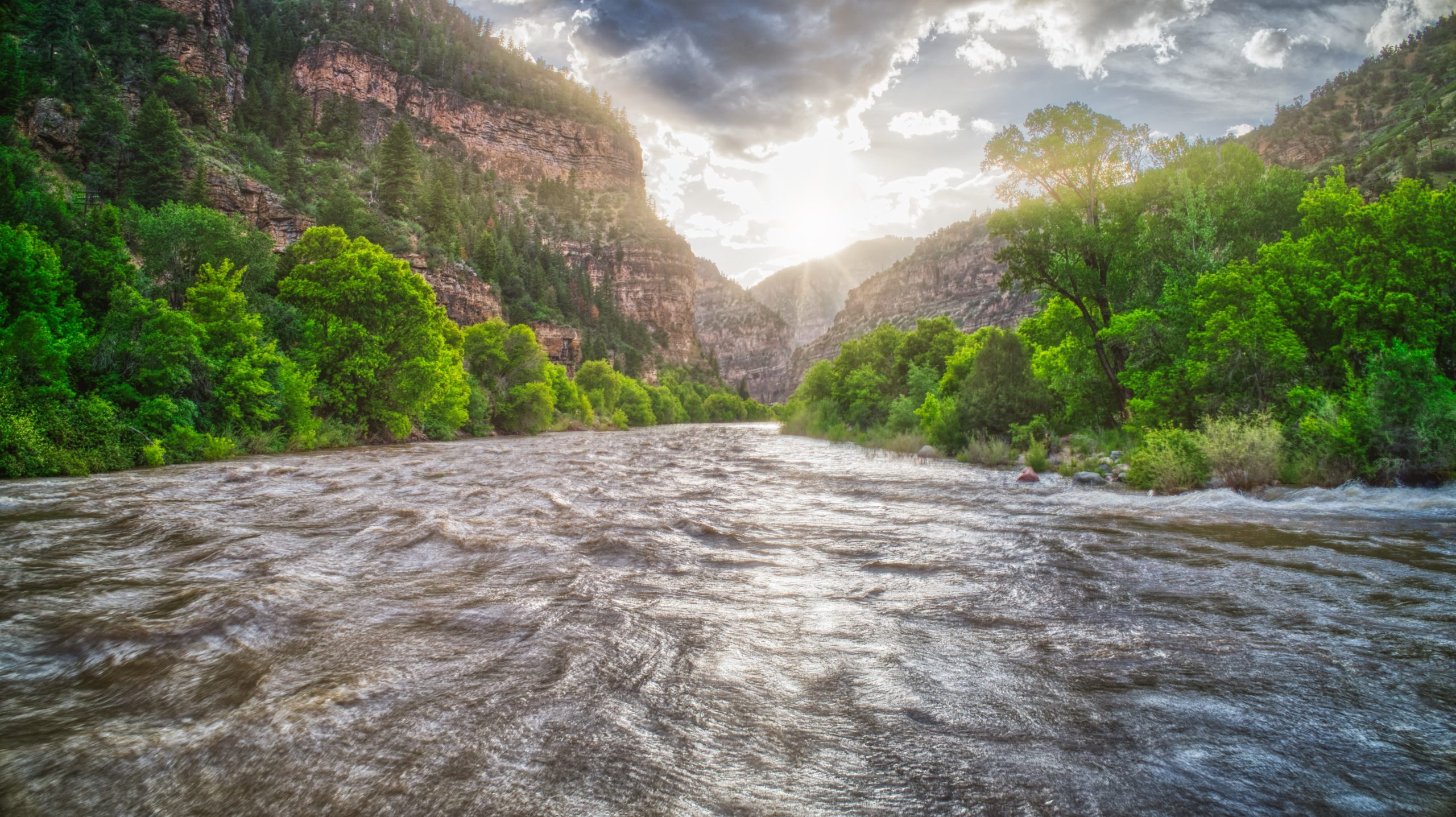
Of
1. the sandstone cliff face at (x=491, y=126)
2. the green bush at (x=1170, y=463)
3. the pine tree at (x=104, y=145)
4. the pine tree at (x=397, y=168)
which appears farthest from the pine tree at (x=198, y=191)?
the sandstone cliff face at (x=491, y=126)

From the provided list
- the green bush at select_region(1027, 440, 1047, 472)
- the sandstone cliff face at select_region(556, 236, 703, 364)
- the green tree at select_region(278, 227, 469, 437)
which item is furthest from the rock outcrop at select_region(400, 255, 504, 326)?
the sandstone cliff face at select_region(556, 236, 703, 364)

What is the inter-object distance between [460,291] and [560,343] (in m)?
27.4

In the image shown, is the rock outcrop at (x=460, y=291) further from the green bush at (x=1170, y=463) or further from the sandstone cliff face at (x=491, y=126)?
the sandstone cliff face at (x=491, y=126)

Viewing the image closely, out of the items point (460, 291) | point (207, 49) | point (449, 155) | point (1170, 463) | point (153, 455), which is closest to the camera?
point (1170, 463)

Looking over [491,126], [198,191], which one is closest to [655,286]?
[491,126]

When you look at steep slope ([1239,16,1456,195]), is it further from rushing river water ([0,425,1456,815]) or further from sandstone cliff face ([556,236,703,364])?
sandstone cliff face ([556,236,703,364])

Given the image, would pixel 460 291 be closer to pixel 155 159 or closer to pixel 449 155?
pixel 155 159

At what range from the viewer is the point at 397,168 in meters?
72.6

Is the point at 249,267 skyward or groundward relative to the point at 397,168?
groundward

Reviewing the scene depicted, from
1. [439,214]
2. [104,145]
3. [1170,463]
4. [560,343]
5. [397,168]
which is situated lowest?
[1170,463]

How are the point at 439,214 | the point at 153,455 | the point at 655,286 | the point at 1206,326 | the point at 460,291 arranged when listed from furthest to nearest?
1. the point at 655,286
2. the point at 439,214
3. the point at 460,291
4. the point at 153,455
5. the point at 1206,326

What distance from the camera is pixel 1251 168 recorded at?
25219 millimetres

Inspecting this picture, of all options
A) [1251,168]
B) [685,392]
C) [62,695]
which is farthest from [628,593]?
[685,392]

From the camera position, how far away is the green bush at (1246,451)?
12.2 meters
